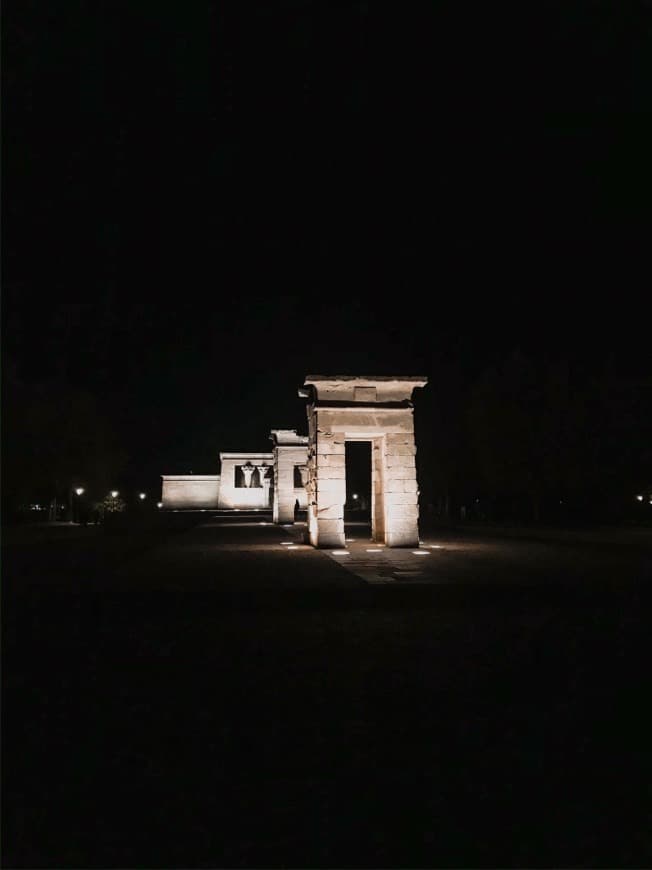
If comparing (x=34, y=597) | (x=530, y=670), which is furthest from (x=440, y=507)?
(x=530, y=670)

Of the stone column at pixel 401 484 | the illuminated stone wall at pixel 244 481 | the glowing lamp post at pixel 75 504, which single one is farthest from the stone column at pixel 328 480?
the illuminated stone wall at pixel 244 481

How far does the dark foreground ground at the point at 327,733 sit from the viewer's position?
11.2 ft

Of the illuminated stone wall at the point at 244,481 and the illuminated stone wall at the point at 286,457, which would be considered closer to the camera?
the illuminated stone wall at the point at 286,457

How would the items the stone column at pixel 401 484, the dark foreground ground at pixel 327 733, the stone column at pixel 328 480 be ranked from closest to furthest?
the dark foreground ground at pixel 327 733 < the stone column at pixel 401 484 < the stone column at pixel 328 480

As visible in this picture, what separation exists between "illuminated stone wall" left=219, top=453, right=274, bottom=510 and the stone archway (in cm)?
4366

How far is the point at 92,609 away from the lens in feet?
31.2

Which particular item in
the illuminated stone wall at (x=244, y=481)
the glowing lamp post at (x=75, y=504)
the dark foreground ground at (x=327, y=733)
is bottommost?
the dark foreground ground at (x=327, y=733)

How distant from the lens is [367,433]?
20891 mm

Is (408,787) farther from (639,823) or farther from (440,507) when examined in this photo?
(440,507)

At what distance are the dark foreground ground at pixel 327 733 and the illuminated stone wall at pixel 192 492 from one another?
58323 millimetres

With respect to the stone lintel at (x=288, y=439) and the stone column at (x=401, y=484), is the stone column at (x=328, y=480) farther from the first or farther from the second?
the stone lintel at (x=288, y=439)

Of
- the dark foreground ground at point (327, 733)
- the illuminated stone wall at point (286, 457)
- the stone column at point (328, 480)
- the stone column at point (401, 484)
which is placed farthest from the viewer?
the illuminated stone wall at point (286, 457)

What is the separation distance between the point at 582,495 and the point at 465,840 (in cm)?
3473

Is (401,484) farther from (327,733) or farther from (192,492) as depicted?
(192,492)
